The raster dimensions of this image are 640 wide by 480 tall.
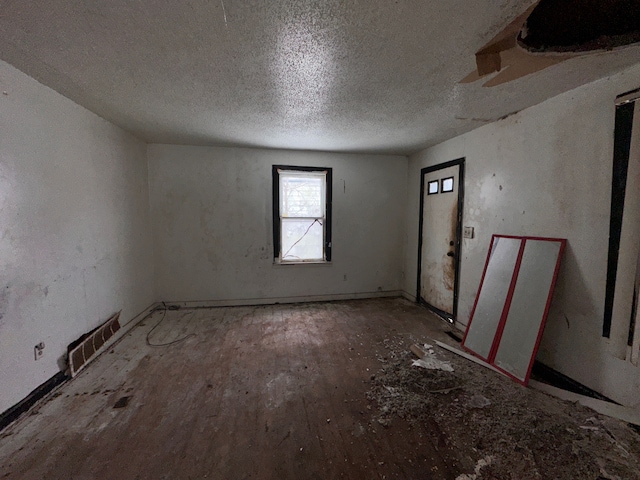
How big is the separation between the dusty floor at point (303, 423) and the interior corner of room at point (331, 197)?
42cm

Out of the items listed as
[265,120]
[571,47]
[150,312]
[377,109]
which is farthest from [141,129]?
[571,47]

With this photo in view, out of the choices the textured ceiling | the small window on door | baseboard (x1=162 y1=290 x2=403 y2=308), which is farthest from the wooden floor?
the textured ceiling

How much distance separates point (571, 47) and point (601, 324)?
1868 mm

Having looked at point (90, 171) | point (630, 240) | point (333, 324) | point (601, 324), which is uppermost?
point (90, 171)

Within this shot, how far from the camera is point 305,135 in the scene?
329cm

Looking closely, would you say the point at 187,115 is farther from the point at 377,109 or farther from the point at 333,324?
the point at 333,324

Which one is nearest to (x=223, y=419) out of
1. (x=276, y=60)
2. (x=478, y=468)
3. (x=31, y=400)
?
(x=31, y=400)

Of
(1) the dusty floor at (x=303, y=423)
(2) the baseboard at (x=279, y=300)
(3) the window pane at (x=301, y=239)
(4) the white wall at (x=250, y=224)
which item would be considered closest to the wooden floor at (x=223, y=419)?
(1) the dusty floor at (x=303, y=423)

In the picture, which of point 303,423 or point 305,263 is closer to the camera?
point 303,423

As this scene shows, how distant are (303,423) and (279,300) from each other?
8.25 feet

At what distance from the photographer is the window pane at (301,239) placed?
4.21 m

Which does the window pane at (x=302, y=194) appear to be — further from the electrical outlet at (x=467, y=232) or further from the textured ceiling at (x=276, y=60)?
the electrical outlet at (x=467, y=232)

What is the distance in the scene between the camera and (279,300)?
4.20 m

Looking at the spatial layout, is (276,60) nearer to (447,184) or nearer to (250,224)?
(250,224)
